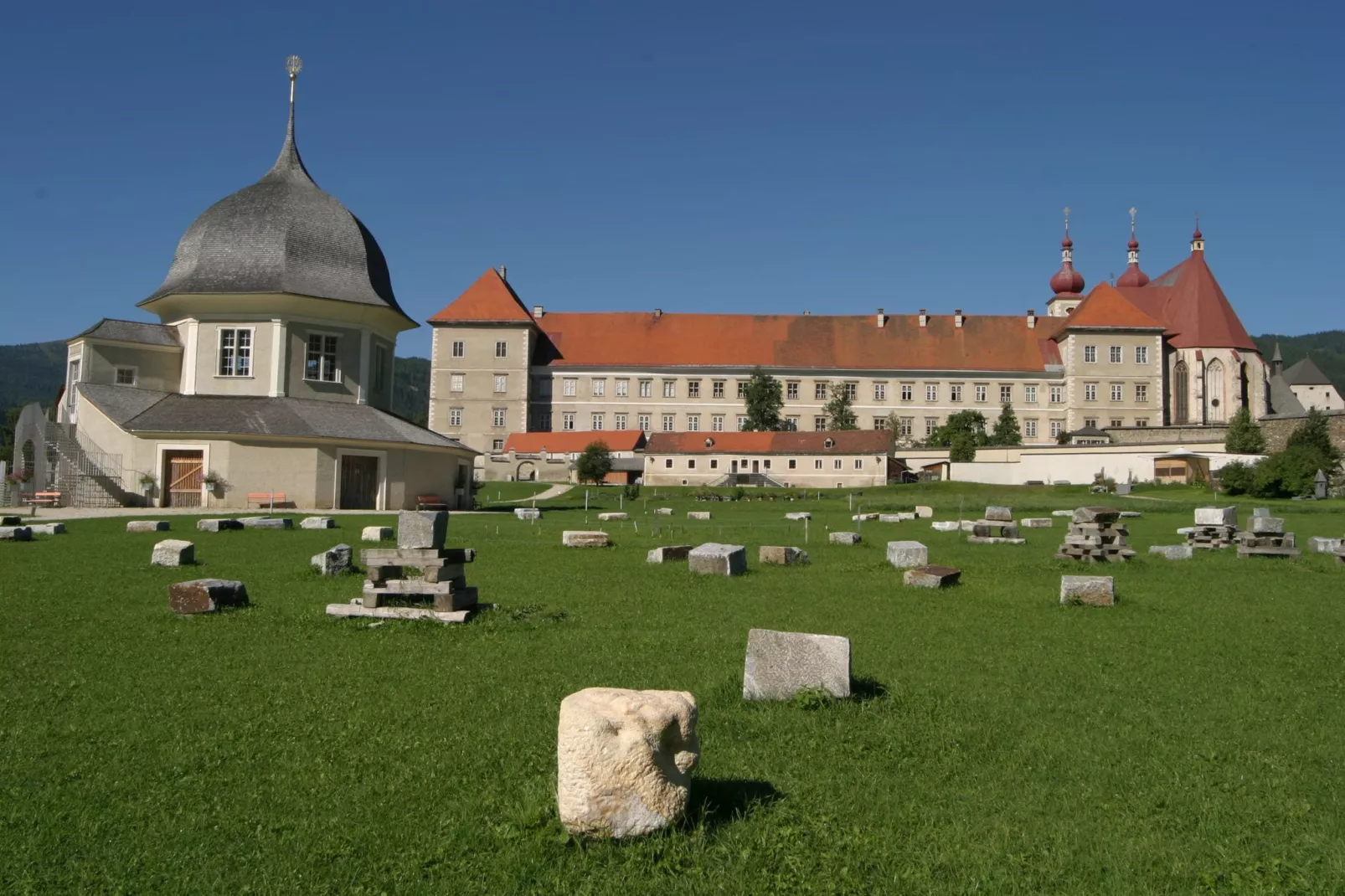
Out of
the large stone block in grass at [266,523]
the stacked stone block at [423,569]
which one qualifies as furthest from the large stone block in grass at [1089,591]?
the large stone block in grass at [266,523]

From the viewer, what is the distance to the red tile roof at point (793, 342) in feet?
327

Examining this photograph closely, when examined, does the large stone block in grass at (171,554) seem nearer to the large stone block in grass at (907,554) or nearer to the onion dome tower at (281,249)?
the large stone block in grass at (907,554)

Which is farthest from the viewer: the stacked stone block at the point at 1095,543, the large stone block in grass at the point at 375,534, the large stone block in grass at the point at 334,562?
the large stone block in grass at the point at 375,534

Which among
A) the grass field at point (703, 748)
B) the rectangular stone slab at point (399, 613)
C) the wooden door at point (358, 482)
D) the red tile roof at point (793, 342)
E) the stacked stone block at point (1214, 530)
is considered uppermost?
the red tile roof at point (793, 342)

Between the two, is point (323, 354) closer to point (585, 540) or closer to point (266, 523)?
point (266, 523)

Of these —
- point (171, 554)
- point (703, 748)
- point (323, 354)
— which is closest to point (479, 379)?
point (323, 354)

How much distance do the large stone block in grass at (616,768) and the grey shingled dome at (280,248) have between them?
39.9 meters

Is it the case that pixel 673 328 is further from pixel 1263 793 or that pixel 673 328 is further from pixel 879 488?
pixel 1263 793

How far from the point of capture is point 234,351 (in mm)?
42312

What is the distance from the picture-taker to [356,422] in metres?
41.0

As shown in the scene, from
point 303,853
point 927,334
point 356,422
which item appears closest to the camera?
point 303,853

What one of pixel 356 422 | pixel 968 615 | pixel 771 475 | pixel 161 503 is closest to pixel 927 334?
pixel 771 475

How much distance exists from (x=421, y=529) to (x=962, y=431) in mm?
78790

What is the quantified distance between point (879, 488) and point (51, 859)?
209ft
